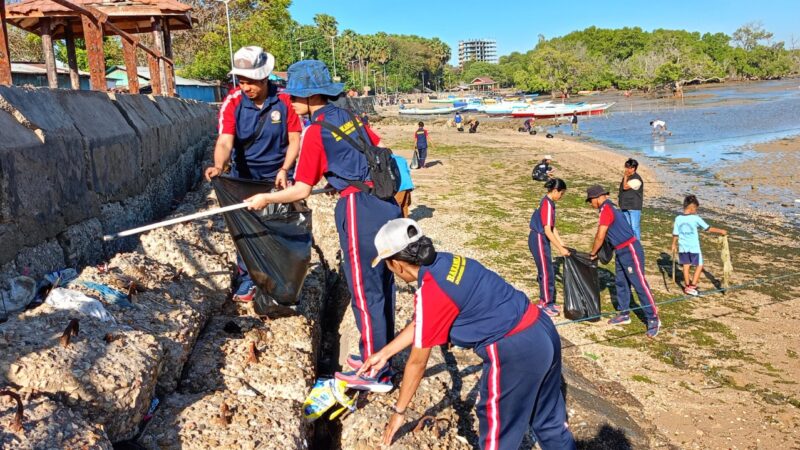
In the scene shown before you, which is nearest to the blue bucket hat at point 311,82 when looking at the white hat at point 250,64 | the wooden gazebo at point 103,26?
the white hat at point 250,64

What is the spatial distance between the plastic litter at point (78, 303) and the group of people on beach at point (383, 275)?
104 cm

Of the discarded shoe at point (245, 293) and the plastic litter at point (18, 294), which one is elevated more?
the plastic litter at point (18, 294)

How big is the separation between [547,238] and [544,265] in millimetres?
302

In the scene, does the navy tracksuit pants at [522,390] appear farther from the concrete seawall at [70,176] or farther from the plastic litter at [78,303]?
the concrete seawall at [70,176]

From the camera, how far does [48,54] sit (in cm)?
689

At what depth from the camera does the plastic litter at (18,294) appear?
9.11ft

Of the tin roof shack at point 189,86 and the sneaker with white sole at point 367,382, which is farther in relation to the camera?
the tin roof shack at point 189,86

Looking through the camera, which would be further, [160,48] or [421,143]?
[421,143]

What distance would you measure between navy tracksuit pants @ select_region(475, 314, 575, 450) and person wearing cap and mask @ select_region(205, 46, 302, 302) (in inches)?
75.5

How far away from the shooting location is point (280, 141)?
4.32 meters

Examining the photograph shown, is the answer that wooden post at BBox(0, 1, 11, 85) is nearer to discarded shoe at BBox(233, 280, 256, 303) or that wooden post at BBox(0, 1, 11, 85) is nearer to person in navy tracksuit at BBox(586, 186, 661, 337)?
discarded shoe at BBox(233, 280, 256, 303)

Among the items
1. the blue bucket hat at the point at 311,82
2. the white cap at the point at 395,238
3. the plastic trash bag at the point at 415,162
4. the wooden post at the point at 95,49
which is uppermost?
the wooden post at the point at 95,49

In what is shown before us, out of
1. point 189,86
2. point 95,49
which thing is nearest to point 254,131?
point 95,49

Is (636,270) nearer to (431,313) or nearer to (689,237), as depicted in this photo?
(689,237)
